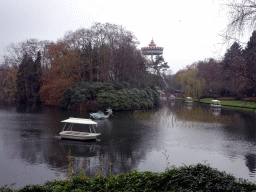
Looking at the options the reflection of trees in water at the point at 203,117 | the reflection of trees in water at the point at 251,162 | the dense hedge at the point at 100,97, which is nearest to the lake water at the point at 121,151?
the reflection of trees in water at the point at 251,162

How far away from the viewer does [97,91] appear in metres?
37.4

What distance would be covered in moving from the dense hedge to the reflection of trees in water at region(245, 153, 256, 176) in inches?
954

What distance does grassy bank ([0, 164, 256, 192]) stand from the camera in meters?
5.56

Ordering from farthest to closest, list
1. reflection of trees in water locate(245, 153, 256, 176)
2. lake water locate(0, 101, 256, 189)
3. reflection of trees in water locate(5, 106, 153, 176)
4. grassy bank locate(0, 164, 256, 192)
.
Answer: reflection of trees in water locate(5, 106, 153, 176) < reflection of trees in water locate(245, 153, 256, 176) < lake water locate(0, 101, 256, 189) < grassy bank locate(0, 164, 256, 192)

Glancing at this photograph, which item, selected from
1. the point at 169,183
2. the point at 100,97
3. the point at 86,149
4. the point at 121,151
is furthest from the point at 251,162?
the point at 100,97

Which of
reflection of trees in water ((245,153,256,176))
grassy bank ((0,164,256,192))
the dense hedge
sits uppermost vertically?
the dense hedge

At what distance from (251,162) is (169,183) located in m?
8.43

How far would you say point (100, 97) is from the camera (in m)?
35.8

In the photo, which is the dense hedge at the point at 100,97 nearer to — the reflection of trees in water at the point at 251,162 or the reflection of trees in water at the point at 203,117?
the reflection of trees in water at the point at 203,117

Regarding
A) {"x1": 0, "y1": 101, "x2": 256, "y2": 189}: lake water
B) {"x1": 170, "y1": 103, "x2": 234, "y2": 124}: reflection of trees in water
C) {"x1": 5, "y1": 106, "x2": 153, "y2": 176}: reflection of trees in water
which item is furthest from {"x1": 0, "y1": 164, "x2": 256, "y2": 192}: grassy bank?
{"x1": 170, "y1": 103, "x2": 234, "y2": 124}: reflection of trees in water

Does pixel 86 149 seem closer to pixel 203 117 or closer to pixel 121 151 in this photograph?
pixel 121 151

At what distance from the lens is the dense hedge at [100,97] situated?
117ft

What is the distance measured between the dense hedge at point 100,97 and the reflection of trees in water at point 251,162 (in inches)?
954

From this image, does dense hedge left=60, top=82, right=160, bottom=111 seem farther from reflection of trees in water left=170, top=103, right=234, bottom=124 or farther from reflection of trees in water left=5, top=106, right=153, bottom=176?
reflection of trees in water left=5, top=106, right=153, bottom=176
